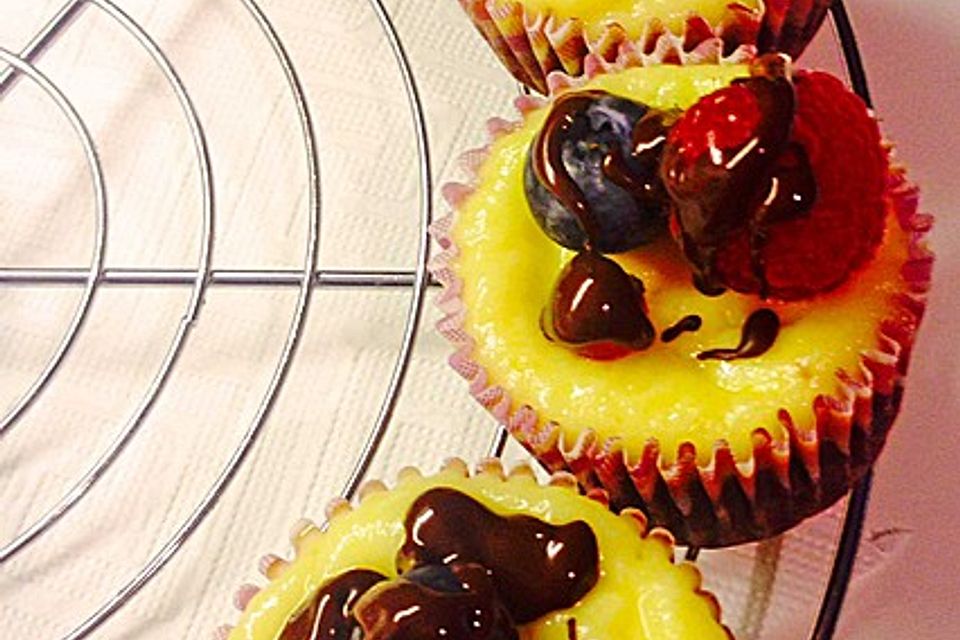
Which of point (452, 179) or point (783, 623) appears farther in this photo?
point (452, 179)

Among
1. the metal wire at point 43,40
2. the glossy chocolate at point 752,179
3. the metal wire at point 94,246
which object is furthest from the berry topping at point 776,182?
the metal wire at point 43,40

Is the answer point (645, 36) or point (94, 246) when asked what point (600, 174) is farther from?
point (94, 246)

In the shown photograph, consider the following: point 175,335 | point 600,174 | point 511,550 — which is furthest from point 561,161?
point 175,335

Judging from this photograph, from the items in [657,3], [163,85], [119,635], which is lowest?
[119,635]

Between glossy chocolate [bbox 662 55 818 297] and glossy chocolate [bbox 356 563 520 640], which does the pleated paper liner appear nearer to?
glossy chocolate [bbox 662 55 818 297]

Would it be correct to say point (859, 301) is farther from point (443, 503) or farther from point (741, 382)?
point (443, 503)

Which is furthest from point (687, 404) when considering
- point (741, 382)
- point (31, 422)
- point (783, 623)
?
point (31, 422)
